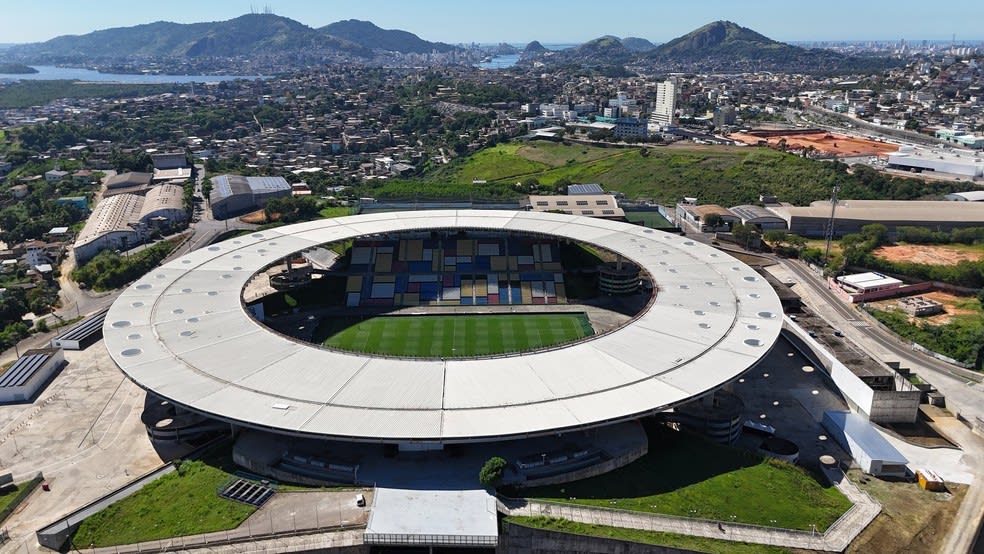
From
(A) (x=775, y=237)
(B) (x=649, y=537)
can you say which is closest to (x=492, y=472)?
(B) (x=649, y=537)

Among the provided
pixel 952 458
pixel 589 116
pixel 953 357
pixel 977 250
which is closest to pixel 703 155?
pixel 977 250

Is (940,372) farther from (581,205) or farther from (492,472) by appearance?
(581,205)

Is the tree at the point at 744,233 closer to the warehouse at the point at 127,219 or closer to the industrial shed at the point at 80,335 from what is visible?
the industrial shed at the point at 80,335

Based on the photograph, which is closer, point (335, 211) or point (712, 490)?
point (712, 490)

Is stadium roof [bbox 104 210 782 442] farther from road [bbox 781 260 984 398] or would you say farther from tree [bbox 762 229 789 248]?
tree [bbox 762 229 789 248]

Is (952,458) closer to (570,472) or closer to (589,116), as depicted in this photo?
(570,472)

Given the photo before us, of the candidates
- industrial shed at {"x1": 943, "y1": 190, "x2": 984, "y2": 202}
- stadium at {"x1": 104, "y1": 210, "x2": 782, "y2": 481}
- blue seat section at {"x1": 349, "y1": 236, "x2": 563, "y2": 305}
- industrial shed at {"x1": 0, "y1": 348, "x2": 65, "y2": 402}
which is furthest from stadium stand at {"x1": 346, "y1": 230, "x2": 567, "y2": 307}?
industrial shed at {"x1": 943, "y1": 190, "x2": 984, "y2": 202}
